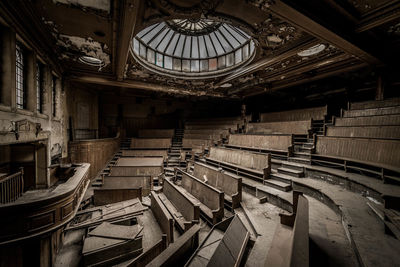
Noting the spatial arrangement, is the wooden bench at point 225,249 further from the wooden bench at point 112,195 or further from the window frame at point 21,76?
the window frame at point 21,76

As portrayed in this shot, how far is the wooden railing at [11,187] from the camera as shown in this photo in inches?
116

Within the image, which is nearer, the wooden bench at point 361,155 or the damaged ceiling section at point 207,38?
the damaged ceiling section at point 207,38

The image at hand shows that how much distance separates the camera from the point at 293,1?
8.95ft

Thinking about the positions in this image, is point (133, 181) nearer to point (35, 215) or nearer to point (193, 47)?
point (35, 215)

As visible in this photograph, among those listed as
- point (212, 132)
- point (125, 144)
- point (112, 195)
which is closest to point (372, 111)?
point (212, 132)

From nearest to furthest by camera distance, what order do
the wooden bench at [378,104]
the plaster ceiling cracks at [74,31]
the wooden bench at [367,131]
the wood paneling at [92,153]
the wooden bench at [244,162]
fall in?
the plaster ceiling cracks at [74,31] < the wooden bench at [367,131] < the wooden bench at [244,162] < the wooden bench at [378,104] < the wood paneling at [92,153]

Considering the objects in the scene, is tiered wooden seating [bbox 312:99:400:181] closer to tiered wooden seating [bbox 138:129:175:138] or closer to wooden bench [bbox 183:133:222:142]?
wooden bench [bbox 183:133:222:142]

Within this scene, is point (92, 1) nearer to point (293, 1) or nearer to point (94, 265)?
point (293, 1)

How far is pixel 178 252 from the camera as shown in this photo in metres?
1.98

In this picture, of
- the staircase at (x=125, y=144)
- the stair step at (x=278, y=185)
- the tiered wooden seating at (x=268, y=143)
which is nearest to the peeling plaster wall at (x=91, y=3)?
the stair step at (x=278, y=185)

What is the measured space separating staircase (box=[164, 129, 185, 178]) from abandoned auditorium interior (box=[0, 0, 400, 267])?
194 millimetres

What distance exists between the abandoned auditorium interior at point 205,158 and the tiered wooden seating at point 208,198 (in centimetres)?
3

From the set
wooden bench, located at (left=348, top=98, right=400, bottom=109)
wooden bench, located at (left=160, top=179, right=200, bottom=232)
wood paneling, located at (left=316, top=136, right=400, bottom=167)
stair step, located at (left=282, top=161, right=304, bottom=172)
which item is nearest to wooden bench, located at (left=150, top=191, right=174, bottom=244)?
wooden bench, located at (left=160, top=179, right=200, bottom=232)

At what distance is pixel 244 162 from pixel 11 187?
548cm
